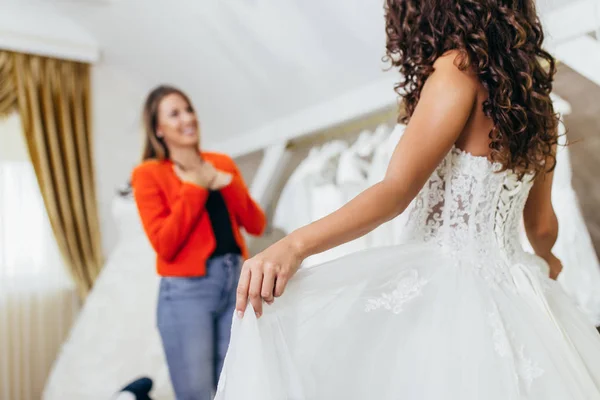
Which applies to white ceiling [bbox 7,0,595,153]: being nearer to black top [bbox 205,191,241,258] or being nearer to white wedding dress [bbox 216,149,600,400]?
black top [bbox 205,191,241,258]

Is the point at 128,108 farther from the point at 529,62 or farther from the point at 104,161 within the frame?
the point at 529,62

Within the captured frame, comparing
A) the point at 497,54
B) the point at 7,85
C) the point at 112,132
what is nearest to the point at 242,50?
the point at 112,132

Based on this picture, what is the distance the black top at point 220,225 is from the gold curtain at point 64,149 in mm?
1747

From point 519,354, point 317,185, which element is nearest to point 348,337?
point 519,354

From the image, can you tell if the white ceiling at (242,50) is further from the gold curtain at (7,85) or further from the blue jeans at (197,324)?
the blue jeans at (197,324)

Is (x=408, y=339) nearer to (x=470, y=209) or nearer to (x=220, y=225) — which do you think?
(x=470, y=209)

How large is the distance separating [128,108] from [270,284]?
3.25 meters

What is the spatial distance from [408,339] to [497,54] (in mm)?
493

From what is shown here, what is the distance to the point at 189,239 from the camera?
6.02 feet

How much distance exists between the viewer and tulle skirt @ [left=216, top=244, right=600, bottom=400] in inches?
31.7

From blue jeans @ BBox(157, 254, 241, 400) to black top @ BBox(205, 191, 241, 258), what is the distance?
4 cm

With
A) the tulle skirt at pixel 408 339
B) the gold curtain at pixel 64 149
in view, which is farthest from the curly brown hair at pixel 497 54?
the gold curtain at pixel 64 149

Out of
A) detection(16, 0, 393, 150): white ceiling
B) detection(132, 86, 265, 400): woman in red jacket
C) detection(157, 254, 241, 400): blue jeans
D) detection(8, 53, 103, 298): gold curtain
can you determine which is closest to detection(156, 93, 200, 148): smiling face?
detection(132, 86, 265, 400): woman in red jacket

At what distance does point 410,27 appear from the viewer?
40.2 inches
